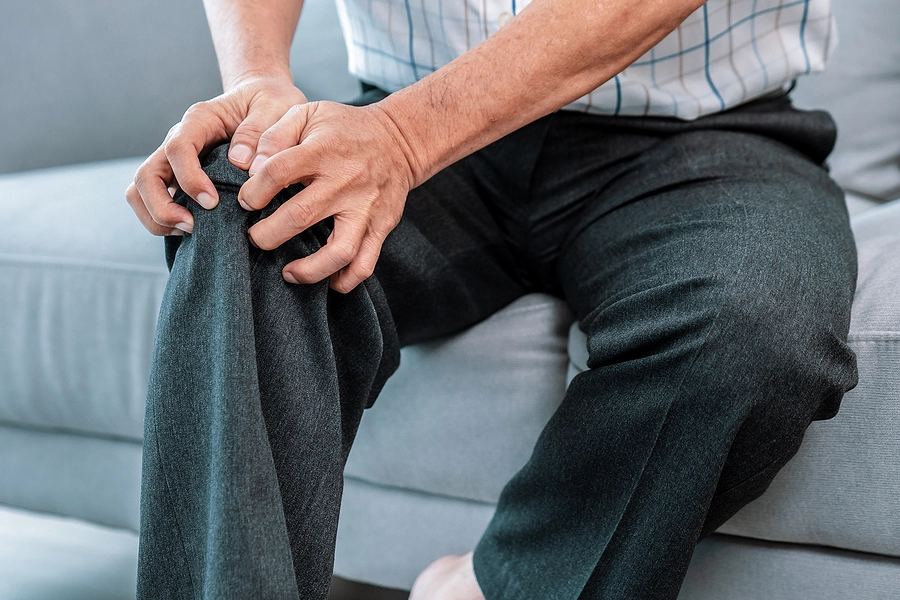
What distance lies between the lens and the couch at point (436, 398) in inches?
24.9

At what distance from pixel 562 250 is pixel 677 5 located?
0.26 m

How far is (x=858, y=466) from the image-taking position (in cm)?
61

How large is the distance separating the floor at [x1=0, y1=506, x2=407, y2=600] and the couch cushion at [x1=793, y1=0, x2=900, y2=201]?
35.3 inches

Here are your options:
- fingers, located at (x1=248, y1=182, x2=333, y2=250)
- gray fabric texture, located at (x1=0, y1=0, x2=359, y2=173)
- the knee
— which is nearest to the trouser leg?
the knee

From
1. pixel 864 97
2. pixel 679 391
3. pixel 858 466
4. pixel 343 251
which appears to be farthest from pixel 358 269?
pixel 864 97

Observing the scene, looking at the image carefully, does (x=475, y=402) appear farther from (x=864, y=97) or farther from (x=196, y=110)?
(x=864, y=97)

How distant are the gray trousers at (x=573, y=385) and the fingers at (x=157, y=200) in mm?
13

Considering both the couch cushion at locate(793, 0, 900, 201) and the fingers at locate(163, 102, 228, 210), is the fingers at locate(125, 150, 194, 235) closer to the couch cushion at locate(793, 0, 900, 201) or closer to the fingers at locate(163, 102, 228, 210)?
the fingers at locate(163, 102, 228, 210)

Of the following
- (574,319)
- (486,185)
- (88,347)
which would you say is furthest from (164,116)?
(574,319)

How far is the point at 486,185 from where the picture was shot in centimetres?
79

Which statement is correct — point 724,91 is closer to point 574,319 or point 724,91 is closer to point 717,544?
point 574,319

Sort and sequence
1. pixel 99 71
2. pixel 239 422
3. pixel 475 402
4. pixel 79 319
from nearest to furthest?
pixel 239 422
pixel 475 402
pixel 79 319
pixel 99 71

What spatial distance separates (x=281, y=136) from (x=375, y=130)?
0.23 ft

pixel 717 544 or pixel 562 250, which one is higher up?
pixel 562 250
